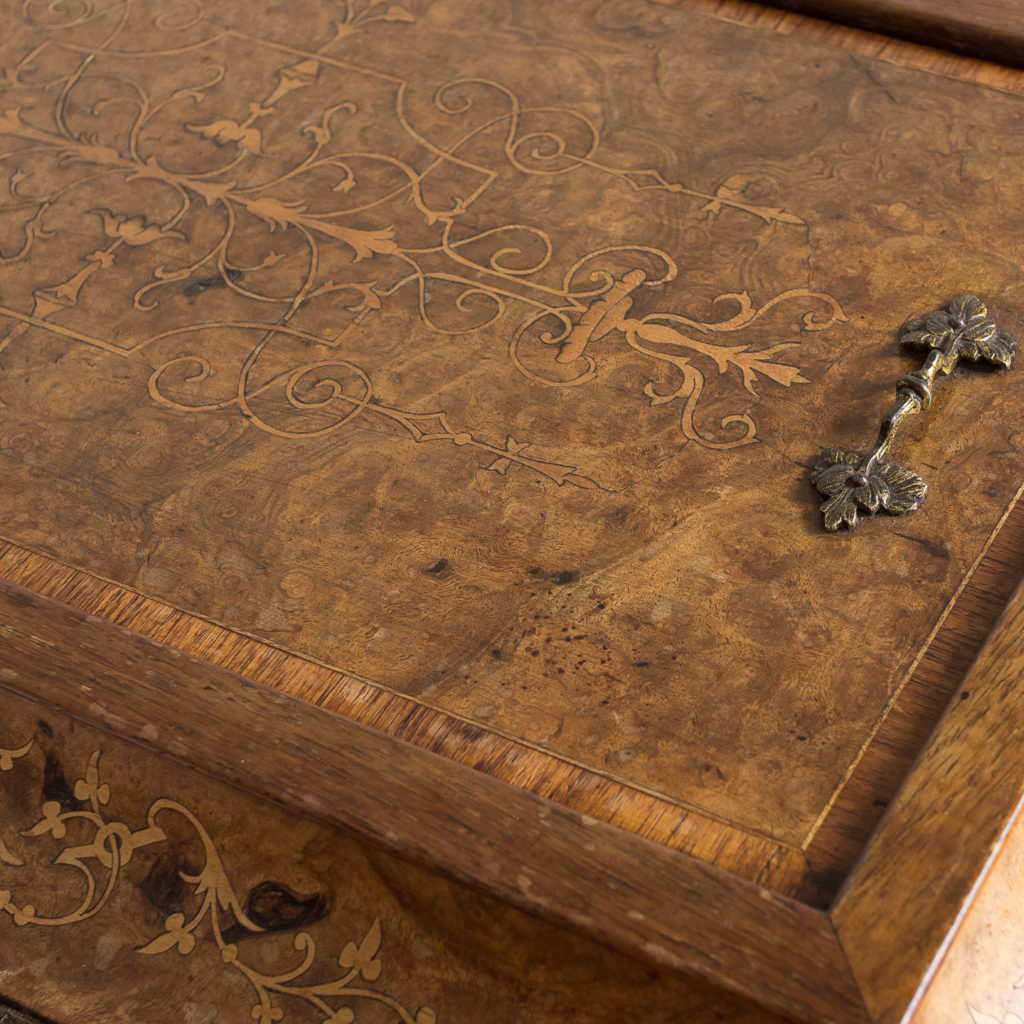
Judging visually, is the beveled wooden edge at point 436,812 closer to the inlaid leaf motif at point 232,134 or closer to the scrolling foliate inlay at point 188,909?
the scrolling foliate inlay at point 188,909

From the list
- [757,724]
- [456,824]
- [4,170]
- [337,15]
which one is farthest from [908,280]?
[4,170]

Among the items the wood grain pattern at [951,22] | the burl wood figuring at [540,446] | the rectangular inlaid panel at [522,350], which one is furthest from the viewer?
the wood grain pattern at [951,22]

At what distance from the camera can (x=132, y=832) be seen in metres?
1.13

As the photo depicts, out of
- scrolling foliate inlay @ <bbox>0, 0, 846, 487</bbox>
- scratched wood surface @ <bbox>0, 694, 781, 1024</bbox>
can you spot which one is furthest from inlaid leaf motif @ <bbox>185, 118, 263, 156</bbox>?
scratched wood surface @ <bbox>0, 694, 781, 1024</bbox>

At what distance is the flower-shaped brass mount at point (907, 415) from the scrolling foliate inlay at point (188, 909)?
0.58 meters

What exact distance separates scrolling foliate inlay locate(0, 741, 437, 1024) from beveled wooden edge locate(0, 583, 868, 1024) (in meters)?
0.10

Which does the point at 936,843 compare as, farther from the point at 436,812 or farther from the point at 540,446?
the point at 540,446

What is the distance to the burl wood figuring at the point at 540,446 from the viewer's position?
38.6 inches

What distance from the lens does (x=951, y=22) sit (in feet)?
5.14

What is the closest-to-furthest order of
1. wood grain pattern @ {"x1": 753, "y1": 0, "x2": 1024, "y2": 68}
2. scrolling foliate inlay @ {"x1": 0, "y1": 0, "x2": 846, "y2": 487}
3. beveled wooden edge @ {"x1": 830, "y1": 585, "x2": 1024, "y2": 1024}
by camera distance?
1. beveled wooden edge @ {"x1": 830, "y1": 585, "x2": 1024, "y2": 1024}
2. scrolling foliate inlay @ {"x1": 0, "y1": 0, "x2": 846, "y2": 487}
3. wood grain pattern @ {"x1": 753, "y1": 0, "x2": 1024, "y2": 68}

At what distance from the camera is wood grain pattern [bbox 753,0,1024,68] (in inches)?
61.2

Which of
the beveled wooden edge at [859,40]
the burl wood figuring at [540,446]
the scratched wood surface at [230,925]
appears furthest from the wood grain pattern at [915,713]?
the beveled wooden edge at [859,40]

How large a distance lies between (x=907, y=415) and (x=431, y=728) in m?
0.55

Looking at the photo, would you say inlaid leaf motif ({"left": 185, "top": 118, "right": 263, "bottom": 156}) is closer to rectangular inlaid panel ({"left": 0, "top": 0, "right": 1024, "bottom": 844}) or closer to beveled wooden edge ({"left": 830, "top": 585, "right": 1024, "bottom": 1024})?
rectangular inlaid panel ({"left": 0, "top": 0, "right": 1024, "bottom": 844})
